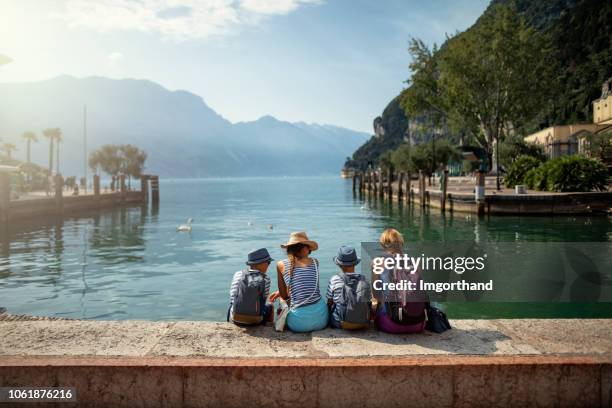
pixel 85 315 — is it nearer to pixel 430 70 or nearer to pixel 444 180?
pixel 444 180

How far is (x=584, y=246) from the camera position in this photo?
797 inches

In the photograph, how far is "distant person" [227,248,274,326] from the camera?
5.30m

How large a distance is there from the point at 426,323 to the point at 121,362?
2887 millimetres

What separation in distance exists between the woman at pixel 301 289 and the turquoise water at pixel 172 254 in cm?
588

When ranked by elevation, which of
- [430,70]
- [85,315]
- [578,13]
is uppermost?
[578,13]

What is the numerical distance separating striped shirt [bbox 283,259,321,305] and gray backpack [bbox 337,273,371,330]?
0.31m

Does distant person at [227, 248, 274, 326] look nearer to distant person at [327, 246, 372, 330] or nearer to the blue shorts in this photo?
the blue shorts

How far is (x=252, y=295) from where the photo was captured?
5406mm

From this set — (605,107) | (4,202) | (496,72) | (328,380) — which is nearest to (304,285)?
(328,380)

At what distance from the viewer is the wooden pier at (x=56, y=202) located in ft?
96.1

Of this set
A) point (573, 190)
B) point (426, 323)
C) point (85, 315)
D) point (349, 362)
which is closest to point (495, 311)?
point (426, 323)

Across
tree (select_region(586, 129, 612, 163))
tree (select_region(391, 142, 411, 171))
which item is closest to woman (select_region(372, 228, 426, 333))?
tree (select_region(586, 129, 612, 163))

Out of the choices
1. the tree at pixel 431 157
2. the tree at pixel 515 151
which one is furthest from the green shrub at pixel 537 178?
the tree at pixel 431 157

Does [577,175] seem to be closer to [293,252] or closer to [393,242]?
[393,242]
